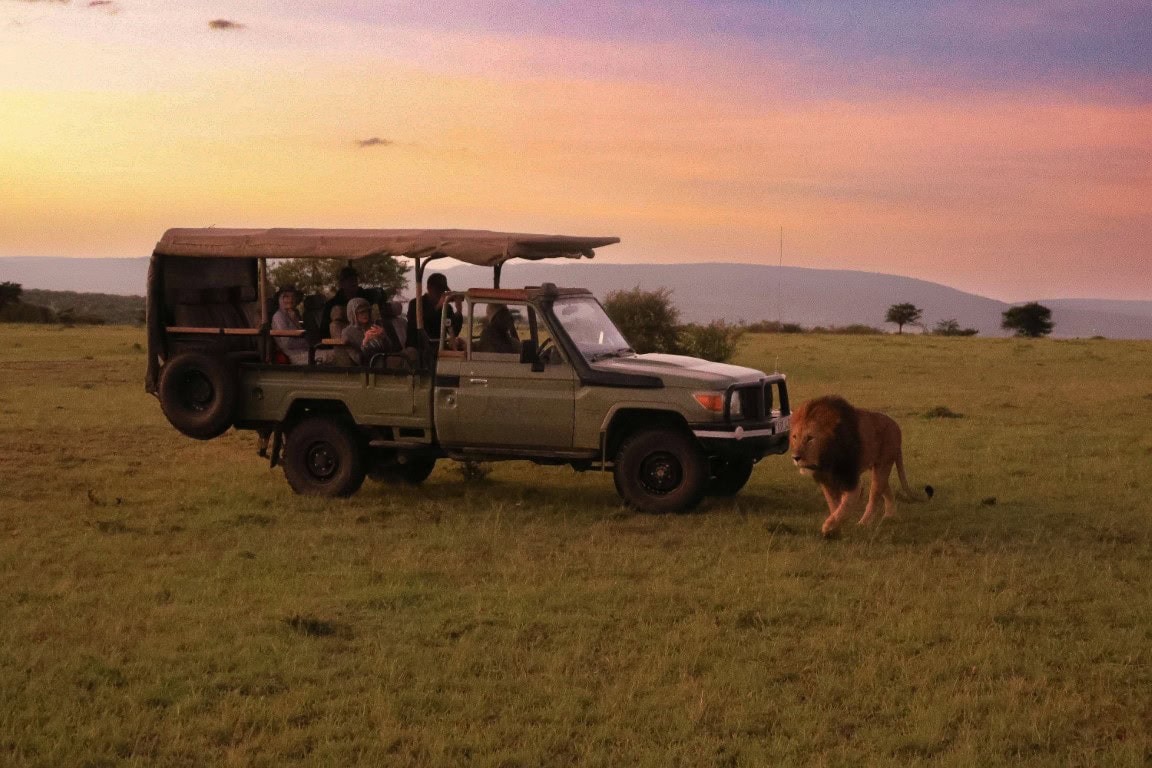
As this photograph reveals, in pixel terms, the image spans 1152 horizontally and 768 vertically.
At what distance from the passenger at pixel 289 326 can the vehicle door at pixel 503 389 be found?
1584 mm

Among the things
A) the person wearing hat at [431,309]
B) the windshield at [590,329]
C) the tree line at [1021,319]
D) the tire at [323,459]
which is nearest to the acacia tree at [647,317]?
the person wearing hat at [431,309]

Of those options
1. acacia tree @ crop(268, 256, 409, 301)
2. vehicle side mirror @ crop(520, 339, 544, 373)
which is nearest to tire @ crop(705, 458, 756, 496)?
vehicle side mirror @ crop(520, 339, 544, 373)

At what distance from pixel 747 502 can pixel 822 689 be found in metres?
5.60

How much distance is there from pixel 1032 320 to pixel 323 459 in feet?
194

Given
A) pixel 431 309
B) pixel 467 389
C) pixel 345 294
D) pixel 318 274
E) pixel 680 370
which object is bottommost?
pixel 467 389

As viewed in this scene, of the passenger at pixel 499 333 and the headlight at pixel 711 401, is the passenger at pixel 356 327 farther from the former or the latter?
the headlight at pixel 711 401

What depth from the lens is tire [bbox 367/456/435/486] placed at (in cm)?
1320

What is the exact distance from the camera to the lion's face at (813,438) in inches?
408

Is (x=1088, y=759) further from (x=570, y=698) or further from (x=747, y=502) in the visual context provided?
(x=747, y=502)

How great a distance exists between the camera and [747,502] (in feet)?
40.2

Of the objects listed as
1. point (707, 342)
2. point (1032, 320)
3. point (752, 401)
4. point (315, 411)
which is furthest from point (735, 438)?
point (1032, 320)

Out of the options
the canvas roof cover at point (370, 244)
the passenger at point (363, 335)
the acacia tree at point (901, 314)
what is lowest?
the passenger at point (363, 335)

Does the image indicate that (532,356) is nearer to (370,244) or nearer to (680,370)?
(680,370)

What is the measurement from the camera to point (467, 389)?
38.1 ft
